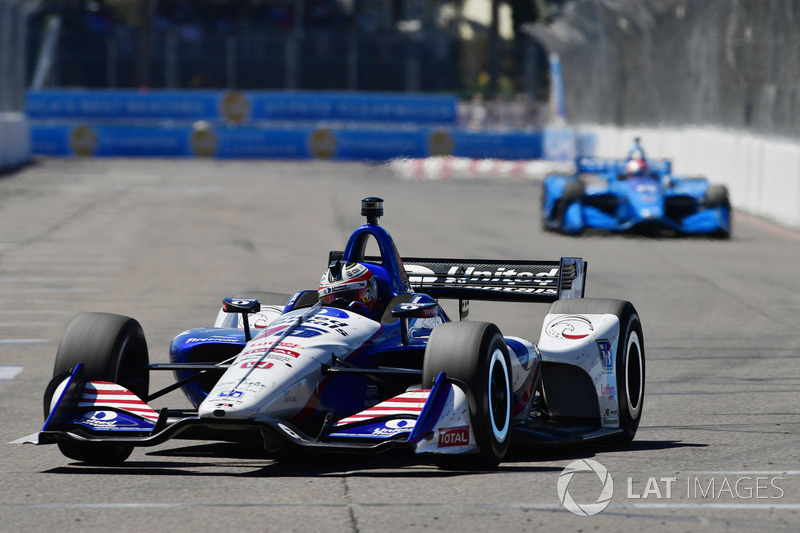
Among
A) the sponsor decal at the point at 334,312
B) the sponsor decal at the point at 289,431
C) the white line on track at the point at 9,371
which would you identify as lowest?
the white line on track at the point at 9,371

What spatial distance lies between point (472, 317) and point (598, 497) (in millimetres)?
6921

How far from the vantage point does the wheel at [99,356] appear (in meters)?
6.44

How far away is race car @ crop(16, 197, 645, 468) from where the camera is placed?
6.06 m

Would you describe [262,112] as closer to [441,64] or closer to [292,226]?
[441,64]

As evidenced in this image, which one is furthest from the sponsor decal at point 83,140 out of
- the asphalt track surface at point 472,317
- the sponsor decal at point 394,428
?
the sponsor decal at point 394,428

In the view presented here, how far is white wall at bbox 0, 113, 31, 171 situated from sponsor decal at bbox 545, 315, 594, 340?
28.0 m

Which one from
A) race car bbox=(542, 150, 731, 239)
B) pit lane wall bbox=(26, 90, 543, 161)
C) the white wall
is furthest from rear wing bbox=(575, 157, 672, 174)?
the white wall

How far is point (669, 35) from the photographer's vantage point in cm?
3123

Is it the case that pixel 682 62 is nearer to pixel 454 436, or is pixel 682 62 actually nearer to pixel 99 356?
pixel 99 356

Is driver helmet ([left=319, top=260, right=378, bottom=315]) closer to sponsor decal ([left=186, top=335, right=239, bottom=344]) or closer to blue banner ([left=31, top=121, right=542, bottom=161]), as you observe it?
sponsor decal ([left=186, top=335, right=239, bottom=344])

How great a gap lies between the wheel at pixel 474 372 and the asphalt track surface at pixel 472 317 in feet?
0.39

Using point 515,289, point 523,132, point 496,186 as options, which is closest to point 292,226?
point 496,186

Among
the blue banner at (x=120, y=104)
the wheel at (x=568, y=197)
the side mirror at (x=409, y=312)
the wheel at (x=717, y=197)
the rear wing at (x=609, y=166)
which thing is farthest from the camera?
the blue banner at (x=120, y=104)

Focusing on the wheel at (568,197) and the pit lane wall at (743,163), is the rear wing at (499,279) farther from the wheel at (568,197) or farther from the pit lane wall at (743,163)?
the pit lane wall at (743,163)
